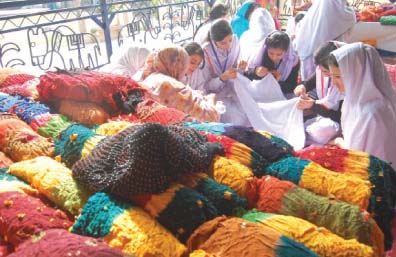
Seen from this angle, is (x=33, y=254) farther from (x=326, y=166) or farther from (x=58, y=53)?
(x=58, y=53)

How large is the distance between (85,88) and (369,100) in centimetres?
143

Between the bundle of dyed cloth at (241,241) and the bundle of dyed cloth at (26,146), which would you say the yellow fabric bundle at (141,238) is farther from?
the bundle of dyed cloth at (26,146)

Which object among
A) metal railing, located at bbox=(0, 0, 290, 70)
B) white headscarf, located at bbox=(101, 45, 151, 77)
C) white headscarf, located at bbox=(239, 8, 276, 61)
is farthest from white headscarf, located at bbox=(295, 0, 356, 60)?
white headscarf, located at bbox=(101, 45, 151, 77)

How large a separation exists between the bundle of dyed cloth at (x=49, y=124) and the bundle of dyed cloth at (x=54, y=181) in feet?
0.75

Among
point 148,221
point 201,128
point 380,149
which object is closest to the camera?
point 148,221

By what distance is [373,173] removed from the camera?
1148 mm

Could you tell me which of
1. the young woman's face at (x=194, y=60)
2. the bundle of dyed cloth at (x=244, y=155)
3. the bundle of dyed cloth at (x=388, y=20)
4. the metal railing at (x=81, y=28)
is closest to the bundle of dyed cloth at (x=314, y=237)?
the bundle of dyed cloth at (x=244, y=155)

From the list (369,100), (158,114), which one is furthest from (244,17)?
(158,114)

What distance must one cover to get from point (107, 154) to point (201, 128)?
43 cm

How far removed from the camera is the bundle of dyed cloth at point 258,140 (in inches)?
48.8

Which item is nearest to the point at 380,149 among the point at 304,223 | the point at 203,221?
the point at 304,223

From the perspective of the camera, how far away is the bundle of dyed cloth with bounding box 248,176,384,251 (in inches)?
38.3

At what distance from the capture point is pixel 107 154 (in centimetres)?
110

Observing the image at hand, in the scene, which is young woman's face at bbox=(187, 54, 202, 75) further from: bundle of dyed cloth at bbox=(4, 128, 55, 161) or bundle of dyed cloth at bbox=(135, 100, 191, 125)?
bundle of dyed cloth at bbox=(4, 128, 55, 161)
